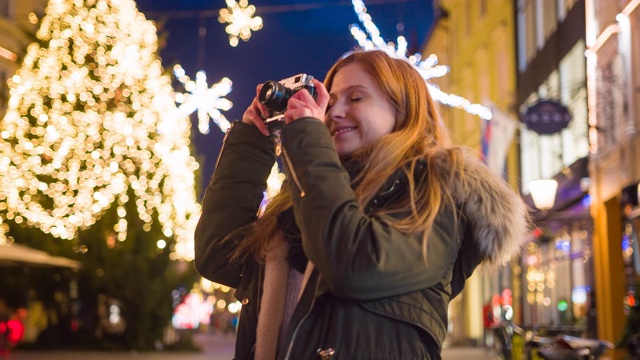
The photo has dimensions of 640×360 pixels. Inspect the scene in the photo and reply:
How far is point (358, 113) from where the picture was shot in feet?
8.02

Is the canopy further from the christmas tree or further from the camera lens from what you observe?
the camera lens

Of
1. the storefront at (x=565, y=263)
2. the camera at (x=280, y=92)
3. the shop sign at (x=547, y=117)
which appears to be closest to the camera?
the camera at (x=280, y=92)

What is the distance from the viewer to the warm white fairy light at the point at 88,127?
20.5m

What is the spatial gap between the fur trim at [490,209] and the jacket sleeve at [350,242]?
0.09 m

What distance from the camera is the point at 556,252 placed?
2420 cm

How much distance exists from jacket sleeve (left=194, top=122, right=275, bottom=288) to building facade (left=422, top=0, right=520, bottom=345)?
20.6 meters

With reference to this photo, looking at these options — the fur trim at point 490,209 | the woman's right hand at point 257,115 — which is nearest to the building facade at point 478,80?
the woman's right hand at point 257,115

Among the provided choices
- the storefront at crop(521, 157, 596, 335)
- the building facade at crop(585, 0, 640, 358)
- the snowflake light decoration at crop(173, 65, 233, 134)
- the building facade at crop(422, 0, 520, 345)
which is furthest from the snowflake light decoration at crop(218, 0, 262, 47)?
the building facade at crop(422, 0, 520, 345)

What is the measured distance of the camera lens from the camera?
248 cm

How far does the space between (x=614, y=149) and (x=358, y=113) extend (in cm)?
1646

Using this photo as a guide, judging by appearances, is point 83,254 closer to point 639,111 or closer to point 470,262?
point 639,111

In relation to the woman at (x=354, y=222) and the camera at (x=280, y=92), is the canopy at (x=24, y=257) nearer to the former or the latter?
the woman at (x=354, y=222)

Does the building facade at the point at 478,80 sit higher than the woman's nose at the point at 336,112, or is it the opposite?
the building facade at the point at 478,80

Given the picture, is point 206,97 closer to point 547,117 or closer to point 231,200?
point 547,117
